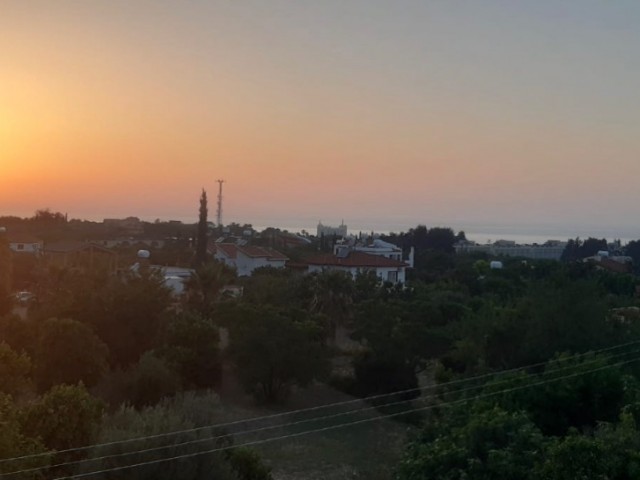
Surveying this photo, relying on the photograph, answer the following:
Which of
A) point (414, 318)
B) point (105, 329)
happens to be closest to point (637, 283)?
point (414, 318)

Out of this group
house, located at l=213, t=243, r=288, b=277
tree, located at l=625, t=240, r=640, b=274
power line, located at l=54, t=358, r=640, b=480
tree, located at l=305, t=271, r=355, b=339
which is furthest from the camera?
tree, located at l=625, t=240, r=640, b=274

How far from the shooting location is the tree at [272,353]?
22.5 metres

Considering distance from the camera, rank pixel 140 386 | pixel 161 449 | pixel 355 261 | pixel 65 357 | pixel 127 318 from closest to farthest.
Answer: pixel 161 449
pixel 140 386
pixel 65 357
pixel 127 318
pixel 355 261

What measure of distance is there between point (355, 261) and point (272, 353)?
27646 millimetres

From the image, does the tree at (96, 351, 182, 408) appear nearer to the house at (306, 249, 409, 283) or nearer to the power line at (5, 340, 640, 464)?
the power line at (5, 340, 640, 464)

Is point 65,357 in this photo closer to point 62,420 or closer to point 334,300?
point 62,420

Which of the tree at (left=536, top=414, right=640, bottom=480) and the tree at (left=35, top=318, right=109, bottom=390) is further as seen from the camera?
the tree at (left=35, top=318, right=109, bottom=390)

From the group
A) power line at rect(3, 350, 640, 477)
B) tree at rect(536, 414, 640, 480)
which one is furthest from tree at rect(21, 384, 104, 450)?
tree at rect(536, 414, 640, 480)

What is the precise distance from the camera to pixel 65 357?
1931 cm

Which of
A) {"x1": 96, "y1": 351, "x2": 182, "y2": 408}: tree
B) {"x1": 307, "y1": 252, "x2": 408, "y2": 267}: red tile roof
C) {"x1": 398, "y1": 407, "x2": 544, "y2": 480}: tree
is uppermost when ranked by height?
{"x1": 307, "y1": 252, "x2": 408, "y2": 267}: red tile roof

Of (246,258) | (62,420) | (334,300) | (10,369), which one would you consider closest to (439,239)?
(246,258)

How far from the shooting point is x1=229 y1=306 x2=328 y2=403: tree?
73.9 feet

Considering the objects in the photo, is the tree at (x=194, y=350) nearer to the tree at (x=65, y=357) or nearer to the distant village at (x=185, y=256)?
the tree at (x=65, y=357)

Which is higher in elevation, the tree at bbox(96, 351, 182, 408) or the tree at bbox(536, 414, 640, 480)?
the tree at bbox(536, 414, 640, 480)
